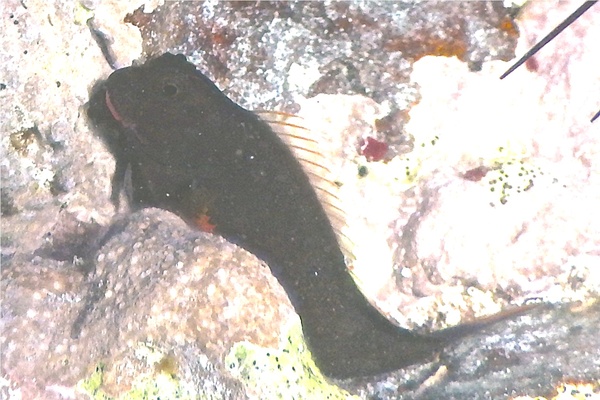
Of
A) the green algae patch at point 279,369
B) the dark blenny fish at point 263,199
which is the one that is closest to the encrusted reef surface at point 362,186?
the green algae patch at point 279,369

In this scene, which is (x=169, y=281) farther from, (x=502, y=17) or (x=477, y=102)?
(x=502, y=17)

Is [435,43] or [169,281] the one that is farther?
[435,43]

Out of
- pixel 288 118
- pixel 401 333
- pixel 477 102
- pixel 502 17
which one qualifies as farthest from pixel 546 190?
pixel 288 118

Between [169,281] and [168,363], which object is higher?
[169,281]

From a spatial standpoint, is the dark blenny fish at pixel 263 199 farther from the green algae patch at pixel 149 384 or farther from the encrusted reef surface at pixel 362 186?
the green algae patch at pixel 149 384

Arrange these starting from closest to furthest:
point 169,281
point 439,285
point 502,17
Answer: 1. point 169,281
2. point 502,17
3. point 439,285

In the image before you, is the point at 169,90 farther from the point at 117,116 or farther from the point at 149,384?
the point at 149,384

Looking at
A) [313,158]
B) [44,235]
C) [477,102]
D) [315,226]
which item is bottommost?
[44,235]
